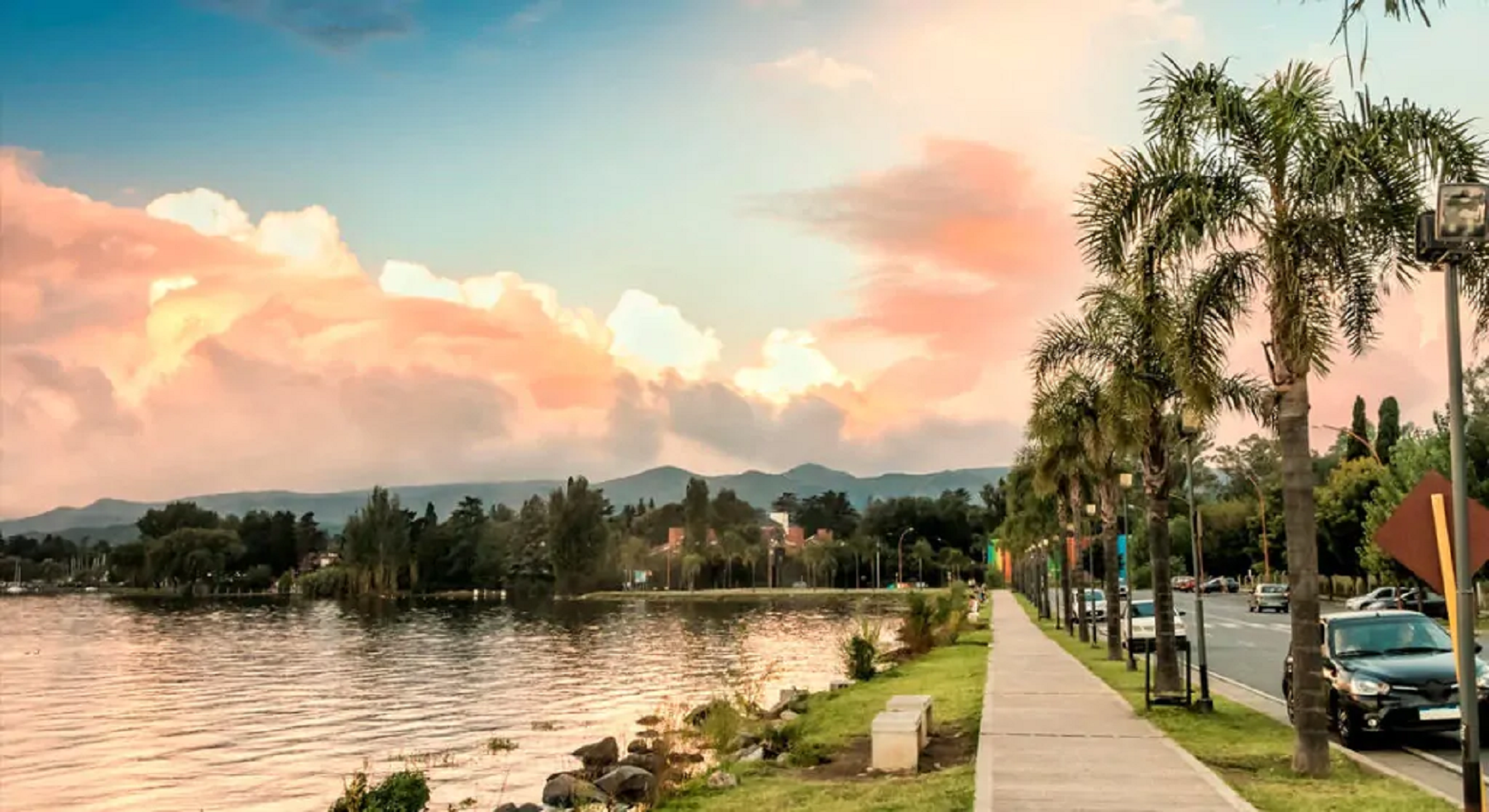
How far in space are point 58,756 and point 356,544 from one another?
542ft

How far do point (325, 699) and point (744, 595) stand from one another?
14657 centimetres

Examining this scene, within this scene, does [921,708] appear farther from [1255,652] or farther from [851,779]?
[1255,652]

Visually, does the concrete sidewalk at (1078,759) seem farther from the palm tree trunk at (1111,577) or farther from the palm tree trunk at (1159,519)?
the palm tree trunk at (1111,577)

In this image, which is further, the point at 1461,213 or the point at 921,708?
the point at 921,708

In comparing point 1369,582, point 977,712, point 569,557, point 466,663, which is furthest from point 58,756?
point 569,557

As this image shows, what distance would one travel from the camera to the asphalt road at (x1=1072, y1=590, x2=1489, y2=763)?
60.0ft

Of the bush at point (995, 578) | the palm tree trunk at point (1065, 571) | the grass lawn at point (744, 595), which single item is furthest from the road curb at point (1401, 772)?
the grass lawn at point (744, 595)

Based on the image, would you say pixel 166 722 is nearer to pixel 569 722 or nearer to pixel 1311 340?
pixel 569 722

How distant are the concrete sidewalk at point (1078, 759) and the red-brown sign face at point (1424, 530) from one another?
9.43 feet

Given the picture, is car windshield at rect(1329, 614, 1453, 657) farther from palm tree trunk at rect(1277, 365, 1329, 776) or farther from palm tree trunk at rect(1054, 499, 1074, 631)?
palm tree trunk at rect(1054, 499, 1074, 631)

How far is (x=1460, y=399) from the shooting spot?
35.4 ft

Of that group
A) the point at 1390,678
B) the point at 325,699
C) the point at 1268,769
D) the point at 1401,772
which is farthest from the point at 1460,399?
the point at 325,699

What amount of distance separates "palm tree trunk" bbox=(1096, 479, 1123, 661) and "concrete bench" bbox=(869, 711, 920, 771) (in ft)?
64.2

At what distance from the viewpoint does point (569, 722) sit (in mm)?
33969
